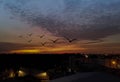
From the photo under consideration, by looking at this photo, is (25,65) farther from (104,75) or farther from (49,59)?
(104,75)

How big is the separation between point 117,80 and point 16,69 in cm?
4408

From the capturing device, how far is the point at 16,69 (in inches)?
2648

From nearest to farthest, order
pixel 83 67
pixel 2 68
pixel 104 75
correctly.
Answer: pixel 104 75 → pixel 83 67 → pixel 2 68

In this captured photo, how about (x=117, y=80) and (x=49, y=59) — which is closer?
(x=117, y=80)

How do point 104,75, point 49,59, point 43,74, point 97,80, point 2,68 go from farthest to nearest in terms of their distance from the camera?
point 49,59
point 2,68
point 43,74
point 104,75
point 97,80

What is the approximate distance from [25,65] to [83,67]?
26.5 meters

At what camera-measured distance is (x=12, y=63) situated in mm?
70312

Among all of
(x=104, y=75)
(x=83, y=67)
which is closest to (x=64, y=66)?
(x=83, y=67)

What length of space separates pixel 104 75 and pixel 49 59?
154ft

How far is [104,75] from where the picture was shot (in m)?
28.1

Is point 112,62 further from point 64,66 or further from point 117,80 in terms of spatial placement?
point 117,80

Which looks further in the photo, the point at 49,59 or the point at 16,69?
the point at 49,59

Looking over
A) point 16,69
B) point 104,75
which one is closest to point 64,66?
→ point 16,69

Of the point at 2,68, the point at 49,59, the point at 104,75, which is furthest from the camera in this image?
the point at 49,59
